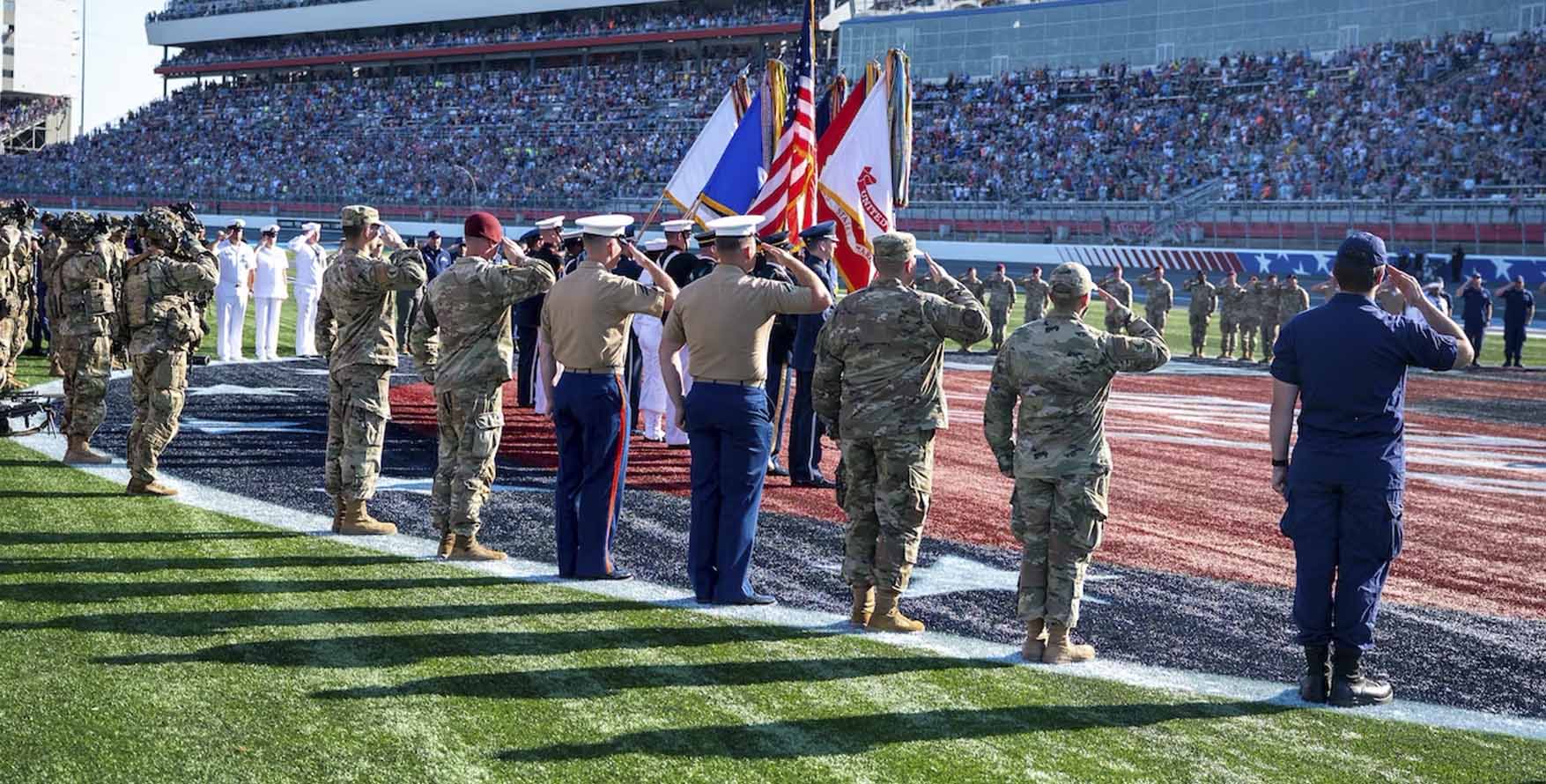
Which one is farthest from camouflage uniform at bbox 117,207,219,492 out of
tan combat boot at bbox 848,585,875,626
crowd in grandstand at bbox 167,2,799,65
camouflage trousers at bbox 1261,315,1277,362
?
crowd in grandstand at bbox 167,2,799,65

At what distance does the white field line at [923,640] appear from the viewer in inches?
235

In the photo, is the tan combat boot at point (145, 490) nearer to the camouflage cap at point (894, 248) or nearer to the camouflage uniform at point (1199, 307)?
the camouflage cap at point (894, 248)

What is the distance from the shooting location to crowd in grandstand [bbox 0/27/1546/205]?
131 feet

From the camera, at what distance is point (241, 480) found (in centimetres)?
1067

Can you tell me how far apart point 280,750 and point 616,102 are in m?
58.0

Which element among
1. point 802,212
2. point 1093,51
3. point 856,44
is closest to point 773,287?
point 802,212

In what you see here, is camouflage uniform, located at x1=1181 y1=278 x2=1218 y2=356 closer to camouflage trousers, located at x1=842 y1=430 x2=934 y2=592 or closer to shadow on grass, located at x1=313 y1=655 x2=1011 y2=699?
camouflage trousers, located at x1=842 y1=430 x2=934 y2=592

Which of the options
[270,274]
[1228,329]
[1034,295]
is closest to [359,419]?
[270,274]

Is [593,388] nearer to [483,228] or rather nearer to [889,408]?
[483,228]

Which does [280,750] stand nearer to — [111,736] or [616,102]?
[111,736]

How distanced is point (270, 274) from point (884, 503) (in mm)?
14963

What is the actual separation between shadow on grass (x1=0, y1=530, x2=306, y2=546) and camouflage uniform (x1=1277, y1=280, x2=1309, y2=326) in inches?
839

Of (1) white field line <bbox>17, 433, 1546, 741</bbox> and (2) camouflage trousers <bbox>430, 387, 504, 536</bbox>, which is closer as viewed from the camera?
(1) white field line <bbox>17, 433, 1546, 741</bbox>

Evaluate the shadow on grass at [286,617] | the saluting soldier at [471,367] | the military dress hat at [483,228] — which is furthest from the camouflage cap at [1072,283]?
the military dress hat at [483,228]
